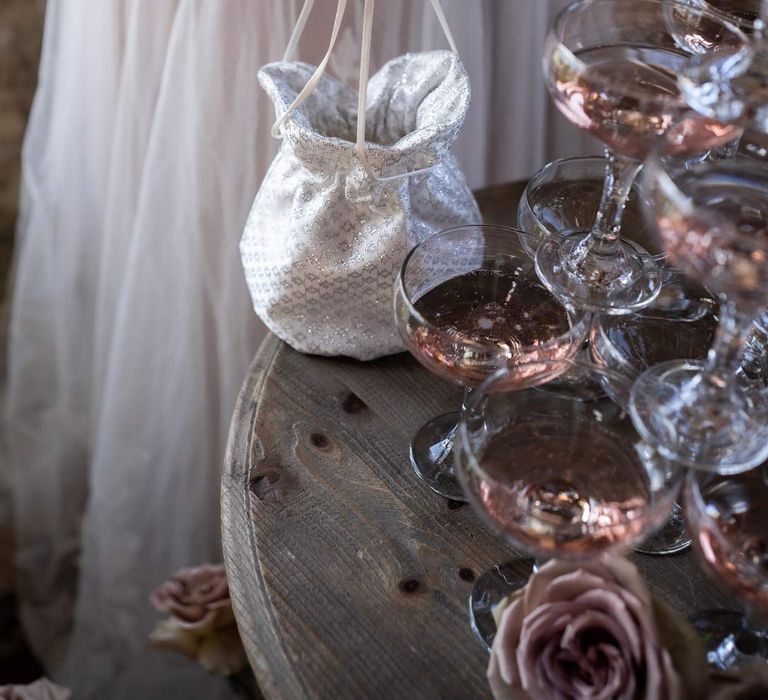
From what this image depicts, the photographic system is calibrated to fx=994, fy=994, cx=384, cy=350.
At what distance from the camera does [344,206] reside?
81cm

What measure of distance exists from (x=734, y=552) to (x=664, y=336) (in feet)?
0.82

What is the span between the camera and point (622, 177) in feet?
2.38

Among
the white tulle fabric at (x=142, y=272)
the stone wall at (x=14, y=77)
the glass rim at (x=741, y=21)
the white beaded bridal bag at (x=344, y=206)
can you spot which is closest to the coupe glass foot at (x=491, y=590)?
the white beaded bridal bag at (x=344, y=206)

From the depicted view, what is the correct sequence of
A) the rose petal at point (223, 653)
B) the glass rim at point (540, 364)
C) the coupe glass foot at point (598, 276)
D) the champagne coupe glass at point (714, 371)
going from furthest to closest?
the rose petal at point (223, 653) → the coupe glass foot at point (598, 276) → the glass rim at point (540, 364) → the champagne coupe glass at point (714, 371)

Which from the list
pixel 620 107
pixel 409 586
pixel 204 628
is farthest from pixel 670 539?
pixel 204 628

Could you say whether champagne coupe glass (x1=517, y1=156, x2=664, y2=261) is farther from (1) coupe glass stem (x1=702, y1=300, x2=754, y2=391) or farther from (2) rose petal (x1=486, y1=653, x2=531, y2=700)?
(2) rose petal (x1=486, y1=653, x2=531, y2=700)

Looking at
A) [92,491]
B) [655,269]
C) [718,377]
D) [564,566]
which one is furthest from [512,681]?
[92,491]

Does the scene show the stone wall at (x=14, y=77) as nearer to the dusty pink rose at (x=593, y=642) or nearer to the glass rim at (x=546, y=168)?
the glass rim at (x=546, y=168)

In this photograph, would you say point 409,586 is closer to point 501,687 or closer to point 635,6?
point 501,687

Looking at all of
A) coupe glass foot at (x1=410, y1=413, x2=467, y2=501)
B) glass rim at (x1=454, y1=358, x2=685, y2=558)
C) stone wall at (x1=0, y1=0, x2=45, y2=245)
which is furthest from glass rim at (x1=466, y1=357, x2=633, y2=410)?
stone wall at (x1=0, y1=0, x2=45, y2=245)

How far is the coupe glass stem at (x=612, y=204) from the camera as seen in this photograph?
72 cm

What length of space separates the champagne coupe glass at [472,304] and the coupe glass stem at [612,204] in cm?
5

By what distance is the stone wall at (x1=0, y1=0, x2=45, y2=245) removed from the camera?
1242mm

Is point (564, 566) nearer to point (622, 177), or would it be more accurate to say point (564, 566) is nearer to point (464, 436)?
point (464, 436)
